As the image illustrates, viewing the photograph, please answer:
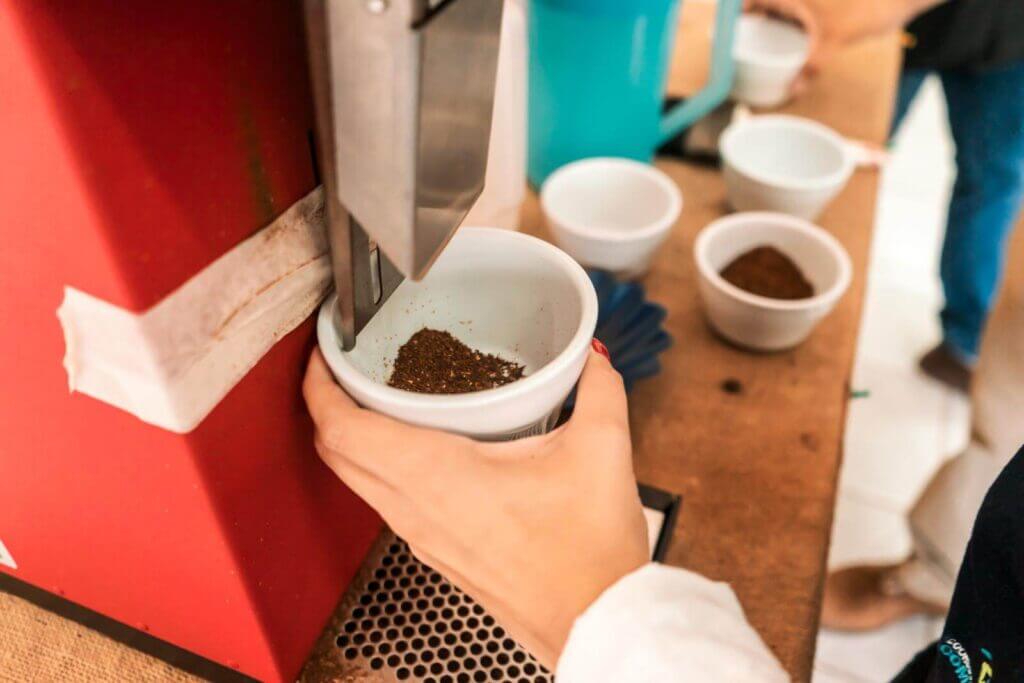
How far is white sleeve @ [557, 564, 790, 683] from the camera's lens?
1.13 feet

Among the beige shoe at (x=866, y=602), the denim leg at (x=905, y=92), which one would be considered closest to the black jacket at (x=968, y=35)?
the denim leg at (x=905, y=92)

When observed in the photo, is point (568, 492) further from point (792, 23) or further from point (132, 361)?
point (792, 23)

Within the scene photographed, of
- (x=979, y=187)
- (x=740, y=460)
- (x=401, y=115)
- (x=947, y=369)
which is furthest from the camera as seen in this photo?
(x=947, y=369)

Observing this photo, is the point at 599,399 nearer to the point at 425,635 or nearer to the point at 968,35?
the point at 425,635

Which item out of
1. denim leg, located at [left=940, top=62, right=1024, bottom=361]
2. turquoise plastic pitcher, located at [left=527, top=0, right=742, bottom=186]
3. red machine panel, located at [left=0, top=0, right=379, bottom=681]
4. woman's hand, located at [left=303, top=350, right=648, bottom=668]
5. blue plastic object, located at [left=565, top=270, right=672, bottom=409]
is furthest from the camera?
denim leg, located at [left=940, top=62, right=1024, bottom=361]

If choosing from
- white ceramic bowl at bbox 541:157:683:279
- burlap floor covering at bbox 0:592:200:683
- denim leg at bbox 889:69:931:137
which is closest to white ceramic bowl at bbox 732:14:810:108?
white ceramic bowl at bbox 541:157:683:279

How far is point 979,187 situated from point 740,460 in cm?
93

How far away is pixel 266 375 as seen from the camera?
36cm

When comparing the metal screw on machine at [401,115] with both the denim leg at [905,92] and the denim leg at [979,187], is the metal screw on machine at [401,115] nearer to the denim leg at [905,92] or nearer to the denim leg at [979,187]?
the denim leg at [979,187]

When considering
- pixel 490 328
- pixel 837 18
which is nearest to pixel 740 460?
pixel 490 328

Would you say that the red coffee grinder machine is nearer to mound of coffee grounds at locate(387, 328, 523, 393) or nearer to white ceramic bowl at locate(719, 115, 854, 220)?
mound of coffee grounds at locate(387, 328, 523, 393)

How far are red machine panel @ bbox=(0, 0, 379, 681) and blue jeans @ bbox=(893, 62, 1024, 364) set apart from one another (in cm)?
118

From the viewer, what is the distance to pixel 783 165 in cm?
95

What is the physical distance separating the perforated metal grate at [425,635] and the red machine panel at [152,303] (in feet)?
0.08
